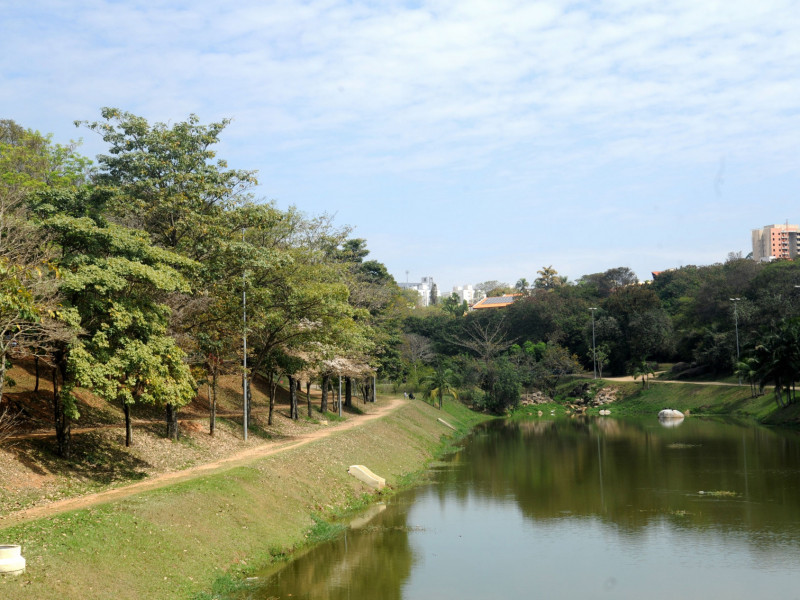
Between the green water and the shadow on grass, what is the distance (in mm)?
7783

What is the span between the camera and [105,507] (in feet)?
65.3

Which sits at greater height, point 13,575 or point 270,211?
point 270,211

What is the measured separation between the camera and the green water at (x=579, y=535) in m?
19.5

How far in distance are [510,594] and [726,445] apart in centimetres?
3423

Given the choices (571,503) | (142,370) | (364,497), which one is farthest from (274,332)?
(571,503)

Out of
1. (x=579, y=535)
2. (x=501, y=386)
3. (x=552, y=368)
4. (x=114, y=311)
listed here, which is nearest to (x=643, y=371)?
(x=552, y=368)

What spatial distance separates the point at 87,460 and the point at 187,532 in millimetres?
7414

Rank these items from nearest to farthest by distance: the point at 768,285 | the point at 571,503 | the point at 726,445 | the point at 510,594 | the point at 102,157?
the point at 510,594
the point at 571,503
the point at 102,157
the point at 726,445
the point at 768,285

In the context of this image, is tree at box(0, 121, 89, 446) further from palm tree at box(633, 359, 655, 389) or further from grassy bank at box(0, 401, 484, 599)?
palm tree at box(633, 359, 655, 389)

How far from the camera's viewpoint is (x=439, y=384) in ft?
249

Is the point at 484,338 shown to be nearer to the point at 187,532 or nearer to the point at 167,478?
the point at 167,478

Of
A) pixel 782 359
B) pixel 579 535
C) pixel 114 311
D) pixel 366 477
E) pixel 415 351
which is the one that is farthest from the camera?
pixel 415 351

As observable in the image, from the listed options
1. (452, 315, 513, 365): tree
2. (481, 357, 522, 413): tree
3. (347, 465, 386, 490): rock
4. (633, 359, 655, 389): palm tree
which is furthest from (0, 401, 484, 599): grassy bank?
(452, 315, 513, 365): tree

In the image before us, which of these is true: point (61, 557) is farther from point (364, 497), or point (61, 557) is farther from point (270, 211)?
point (270, 211)
